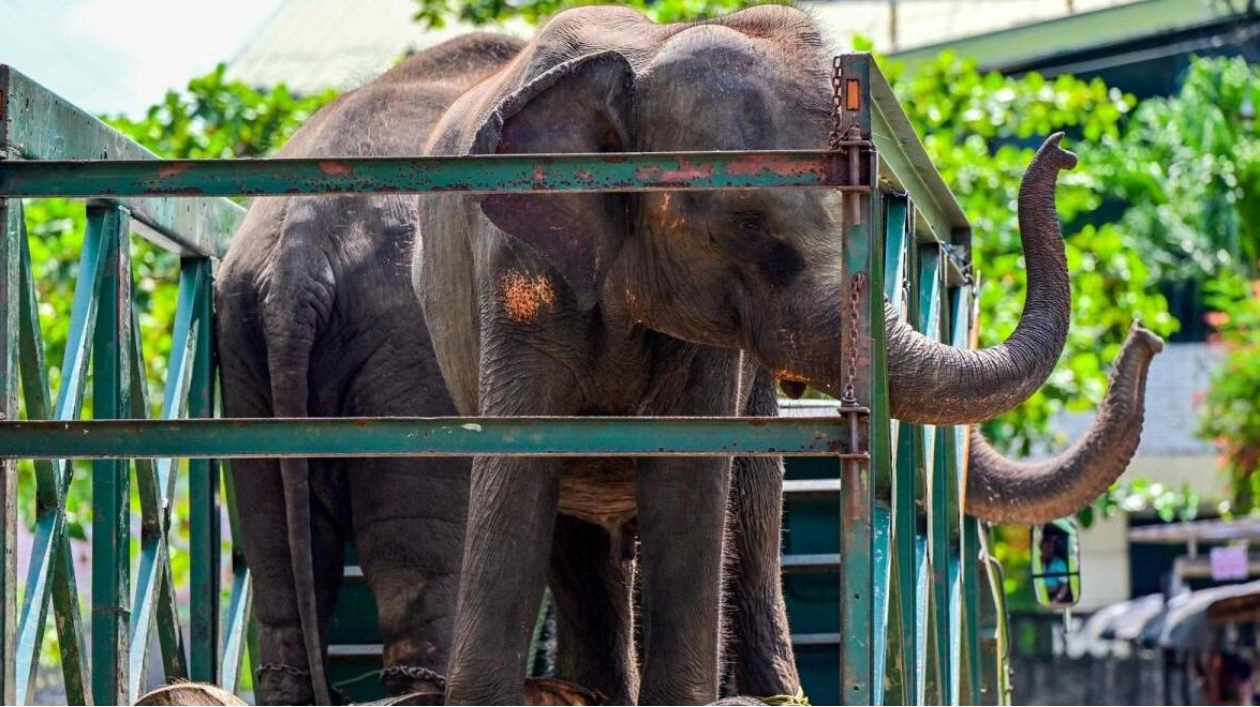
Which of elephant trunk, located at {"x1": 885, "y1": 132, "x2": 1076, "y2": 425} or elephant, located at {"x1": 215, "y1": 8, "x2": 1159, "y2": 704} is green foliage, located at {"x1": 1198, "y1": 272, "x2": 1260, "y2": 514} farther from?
elephant trunk, located at {"x1": 885, "y1": 132, "x2": 1076, "y2": 425}

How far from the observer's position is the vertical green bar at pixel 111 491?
590 cm

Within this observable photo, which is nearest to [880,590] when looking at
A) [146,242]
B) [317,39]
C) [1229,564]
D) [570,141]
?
[570,141]

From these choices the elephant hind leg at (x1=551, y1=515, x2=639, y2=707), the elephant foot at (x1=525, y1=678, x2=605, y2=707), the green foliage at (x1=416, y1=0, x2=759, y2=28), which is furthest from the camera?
the green foliage at (x1=416, y1=0, x2=759, y2=28)

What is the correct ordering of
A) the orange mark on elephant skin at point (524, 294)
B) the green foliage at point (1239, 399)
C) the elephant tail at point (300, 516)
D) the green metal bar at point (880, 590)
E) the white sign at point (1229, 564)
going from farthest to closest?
the green foliage at point (1239, 399) < the white sign at point (1229, 564) < the elephant tail at point (300, 516) < the orange mark on elephant skin at point (524, 294) < the green metal bar at point (880, 590)

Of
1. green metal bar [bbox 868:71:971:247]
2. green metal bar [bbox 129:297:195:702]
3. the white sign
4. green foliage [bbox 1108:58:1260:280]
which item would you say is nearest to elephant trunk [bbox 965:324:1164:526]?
green metal bar [bbox 868:71:971:247]

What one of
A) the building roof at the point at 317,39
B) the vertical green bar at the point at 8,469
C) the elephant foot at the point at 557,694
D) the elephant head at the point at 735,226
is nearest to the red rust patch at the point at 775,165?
the elephant head at the point at 735,226

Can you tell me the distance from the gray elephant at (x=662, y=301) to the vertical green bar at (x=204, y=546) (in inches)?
58.8

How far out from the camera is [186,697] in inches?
188

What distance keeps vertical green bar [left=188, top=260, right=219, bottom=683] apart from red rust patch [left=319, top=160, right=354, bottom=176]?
248 centimetres

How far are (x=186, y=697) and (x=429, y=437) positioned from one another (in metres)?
0.76

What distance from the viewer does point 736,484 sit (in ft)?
20.7

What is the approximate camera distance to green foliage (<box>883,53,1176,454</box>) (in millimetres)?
12750

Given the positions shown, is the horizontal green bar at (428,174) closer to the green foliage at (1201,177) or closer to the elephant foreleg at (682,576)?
the elephant foreleg at (682,576)

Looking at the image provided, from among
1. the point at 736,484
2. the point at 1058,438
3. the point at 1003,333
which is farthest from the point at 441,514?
the point at 1058,438
